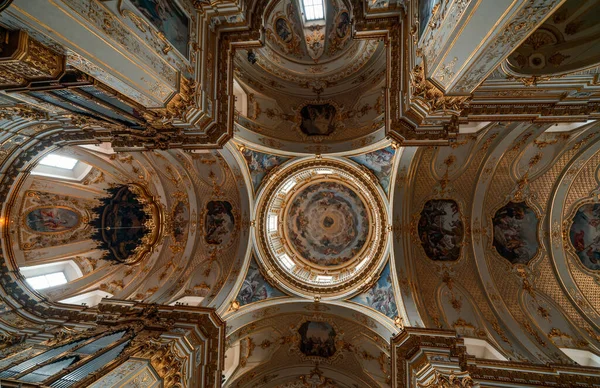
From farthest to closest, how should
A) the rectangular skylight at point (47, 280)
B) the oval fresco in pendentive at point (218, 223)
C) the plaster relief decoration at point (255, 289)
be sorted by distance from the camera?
the oval fresco in pendentive at point (218, 223) < the plaster relief decoration at point (255, 289) < the rectangular skylight at point (47, 280)

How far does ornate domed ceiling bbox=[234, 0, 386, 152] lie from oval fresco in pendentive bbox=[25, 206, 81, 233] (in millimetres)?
10039

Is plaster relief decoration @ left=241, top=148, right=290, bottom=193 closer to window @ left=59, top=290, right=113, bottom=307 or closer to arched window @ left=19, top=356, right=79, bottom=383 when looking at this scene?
window @ left=59, top=290, right=113, bottom=307

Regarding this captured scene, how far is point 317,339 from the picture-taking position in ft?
50.4

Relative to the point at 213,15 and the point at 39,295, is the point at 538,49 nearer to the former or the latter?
the point at 213,15

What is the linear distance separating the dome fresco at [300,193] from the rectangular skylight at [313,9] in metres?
0.18

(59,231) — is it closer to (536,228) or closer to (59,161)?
(59,161)

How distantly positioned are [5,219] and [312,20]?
15591mm

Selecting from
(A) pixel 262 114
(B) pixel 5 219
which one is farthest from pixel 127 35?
(B) pixel 5 219

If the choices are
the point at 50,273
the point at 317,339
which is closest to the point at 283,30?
the point at 317,339

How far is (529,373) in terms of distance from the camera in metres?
8.30

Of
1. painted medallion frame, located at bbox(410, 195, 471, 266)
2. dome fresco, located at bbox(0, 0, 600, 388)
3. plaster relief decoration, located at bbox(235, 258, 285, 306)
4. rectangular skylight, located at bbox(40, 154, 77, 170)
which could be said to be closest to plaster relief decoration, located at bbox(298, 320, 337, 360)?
dome fresco, located at bbox(0, 0, 600, 388)

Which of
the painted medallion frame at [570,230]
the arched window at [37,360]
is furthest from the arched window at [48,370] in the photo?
the painted medallion frame at [570,230]

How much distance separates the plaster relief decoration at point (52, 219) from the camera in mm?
12609

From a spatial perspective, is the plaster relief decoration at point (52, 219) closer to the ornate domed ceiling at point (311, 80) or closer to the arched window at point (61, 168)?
the arched window at point (61, 168)
